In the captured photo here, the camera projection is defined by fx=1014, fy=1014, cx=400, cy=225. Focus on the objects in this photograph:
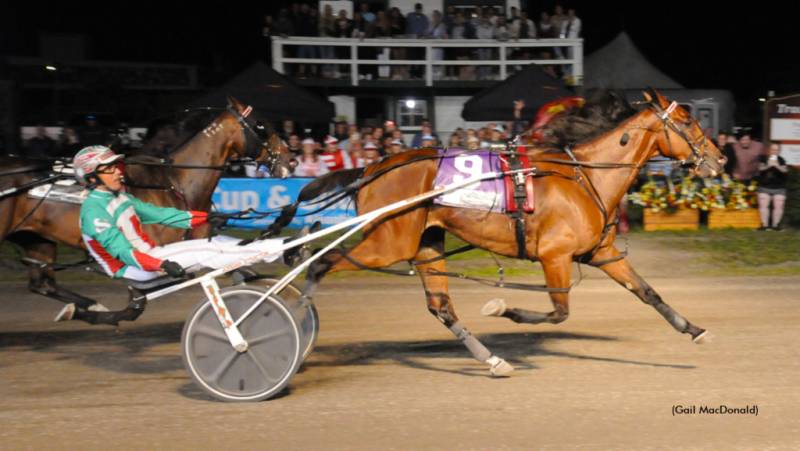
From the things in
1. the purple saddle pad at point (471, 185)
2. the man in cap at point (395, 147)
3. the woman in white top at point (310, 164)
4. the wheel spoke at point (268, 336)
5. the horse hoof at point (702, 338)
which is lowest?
the horse hoof at point (702, 338)

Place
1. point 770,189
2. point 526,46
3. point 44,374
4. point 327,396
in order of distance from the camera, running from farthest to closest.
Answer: point 526,46 < point 770,189 < point 44,374 < point 327,396

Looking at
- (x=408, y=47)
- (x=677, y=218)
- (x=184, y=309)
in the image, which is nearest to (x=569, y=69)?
(x=408, y=47)

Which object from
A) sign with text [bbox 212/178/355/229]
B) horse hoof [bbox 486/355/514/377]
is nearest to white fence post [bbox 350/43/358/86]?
sign with text [bbox 212/178/355/229]

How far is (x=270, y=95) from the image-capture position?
53.1 feet

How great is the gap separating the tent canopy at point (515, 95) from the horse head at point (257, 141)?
8.00 m

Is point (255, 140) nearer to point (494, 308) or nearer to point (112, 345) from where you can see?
point (112, 345)

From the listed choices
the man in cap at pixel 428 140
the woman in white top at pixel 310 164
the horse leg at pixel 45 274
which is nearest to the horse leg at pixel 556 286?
the horse leg at pixel 45 274

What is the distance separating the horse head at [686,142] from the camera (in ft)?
23.7

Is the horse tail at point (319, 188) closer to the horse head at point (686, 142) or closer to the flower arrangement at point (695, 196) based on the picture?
the horse head at point (686, 142)

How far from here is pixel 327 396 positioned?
624cm

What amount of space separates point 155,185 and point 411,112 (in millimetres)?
13497

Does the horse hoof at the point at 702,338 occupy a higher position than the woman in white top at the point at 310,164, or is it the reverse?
the woman in white top at the point at 310,164

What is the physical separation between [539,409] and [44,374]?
334cm

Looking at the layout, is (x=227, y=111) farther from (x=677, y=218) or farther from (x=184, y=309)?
(x=677, y=218)
